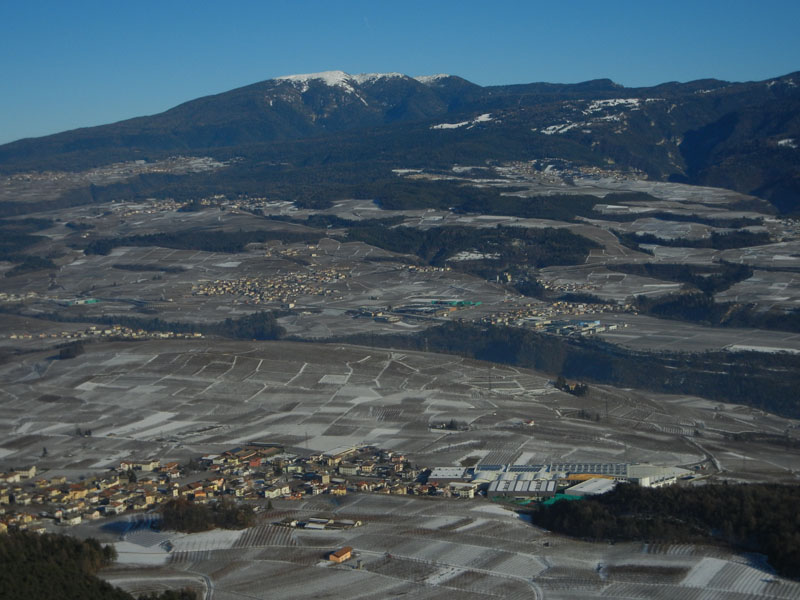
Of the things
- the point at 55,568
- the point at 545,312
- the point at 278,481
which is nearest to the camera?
the point at 55,568

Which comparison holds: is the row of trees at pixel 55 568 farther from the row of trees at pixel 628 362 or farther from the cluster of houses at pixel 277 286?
the cluster of houses at pixel 277 286

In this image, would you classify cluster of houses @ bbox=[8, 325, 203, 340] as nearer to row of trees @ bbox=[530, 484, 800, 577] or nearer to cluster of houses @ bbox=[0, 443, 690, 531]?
Answer: cluster of houses @ bbox=[0, 443, 690, 531]

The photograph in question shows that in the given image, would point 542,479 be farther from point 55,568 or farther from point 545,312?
point 545,312

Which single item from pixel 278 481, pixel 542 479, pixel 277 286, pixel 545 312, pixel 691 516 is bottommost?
pixel 545 312

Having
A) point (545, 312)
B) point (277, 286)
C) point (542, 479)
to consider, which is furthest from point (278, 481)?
point (277, 286)

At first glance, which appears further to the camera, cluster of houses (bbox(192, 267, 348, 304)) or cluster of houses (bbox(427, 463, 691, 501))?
cluster of houses (bbox(192, 267, 348, 304))

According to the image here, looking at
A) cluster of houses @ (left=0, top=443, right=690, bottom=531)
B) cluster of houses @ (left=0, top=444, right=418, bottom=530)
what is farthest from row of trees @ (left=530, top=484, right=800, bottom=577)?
cluster of houses @ (left=0, top=444, right=418, bottom=530)

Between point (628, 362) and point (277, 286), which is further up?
point (277, 286)

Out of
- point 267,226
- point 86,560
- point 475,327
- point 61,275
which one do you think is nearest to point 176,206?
point 267,226
